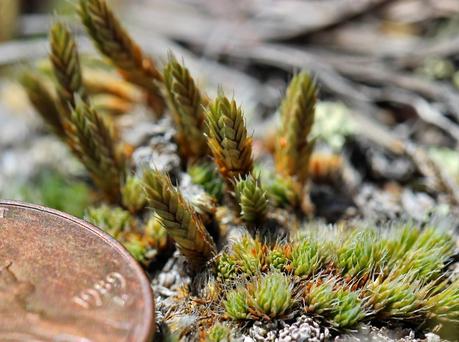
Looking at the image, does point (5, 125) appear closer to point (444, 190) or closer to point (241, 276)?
point (241, 276)

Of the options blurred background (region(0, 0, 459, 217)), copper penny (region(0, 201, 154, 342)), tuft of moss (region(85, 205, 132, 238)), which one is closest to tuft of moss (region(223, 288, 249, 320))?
copper penny (region(0, 201, 154, 342))

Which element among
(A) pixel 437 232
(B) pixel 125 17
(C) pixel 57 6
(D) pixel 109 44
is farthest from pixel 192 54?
(A) pixel 437 232

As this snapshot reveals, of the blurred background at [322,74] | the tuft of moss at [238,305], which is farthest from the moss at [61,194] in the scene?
the tuft of moss at [238,305]

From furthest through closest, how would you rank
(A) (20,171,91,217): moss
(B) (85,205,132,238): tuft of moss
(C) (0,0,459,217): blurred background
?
(C) (0,0,459,217): blurred background, (A) (20,171,91,217): moss, (B) (85,205,132,238): tuft of moss

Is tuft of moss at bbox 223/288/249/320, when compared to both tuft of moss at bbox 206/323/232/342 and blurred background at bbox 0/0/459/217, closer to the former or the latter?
tuft of moss at bbox 206/323/232/342

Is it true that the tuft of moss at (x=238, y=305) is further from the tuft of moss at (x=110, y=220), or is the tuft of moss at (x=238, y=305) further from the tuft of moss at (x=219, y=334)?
the tuft of moss at (x=110, y=220)

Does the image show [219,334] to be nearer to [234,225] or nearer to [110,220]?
[234,225]
